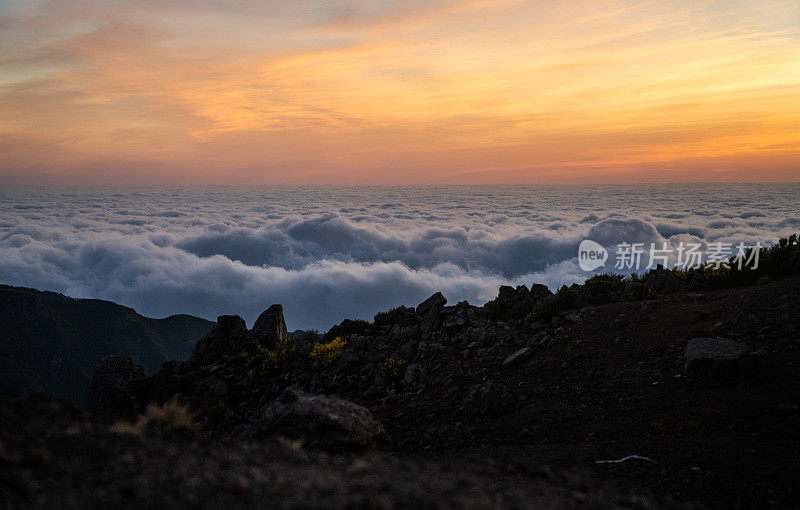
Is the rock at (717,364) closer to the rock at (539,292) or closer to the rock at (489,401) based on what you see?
the rock at (489,401)

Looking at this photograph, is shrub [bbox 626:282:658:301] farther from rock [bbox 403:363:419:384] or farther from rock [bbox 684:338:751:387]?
rock [bbox 403:363:419:384]

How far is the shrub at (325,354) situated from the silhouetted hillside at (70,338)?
3910 inches

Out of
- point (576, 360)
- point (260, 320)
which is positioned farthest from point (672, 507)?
point (260, 320)

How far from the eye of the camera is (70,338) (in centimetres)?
10412

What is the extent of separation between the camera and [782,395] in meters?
7.60

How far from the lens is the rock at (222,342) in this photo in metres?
16.3

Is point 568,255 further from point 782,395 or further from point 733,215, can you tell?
point 782,395

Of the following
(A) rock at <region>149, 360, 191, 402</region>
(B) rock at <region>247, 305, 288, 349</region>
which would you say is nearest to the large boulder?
(B) rock at <region>247, 305, 288, 349</region>

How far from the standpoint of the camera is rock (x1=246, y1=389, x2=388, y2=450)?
6223 millimetres

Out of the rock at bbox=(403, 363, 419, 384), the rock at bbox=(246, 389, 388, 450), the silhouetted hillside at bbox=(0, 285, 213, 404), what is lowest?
the silhouetted hillside at bbox=(0, 285, 213, 404)

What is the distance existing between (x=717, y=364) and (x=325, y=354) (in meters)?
9.94

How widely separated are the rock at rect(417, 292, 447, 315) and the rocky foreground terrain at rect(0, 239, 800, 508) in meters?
0.24

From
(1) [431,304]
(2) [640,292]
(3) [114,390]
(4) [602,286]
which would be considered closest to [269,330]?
(3) [114,390]

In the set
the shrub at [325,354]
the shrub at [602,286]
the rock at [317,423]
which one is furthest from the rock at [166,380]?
the shrub at [602,286]
